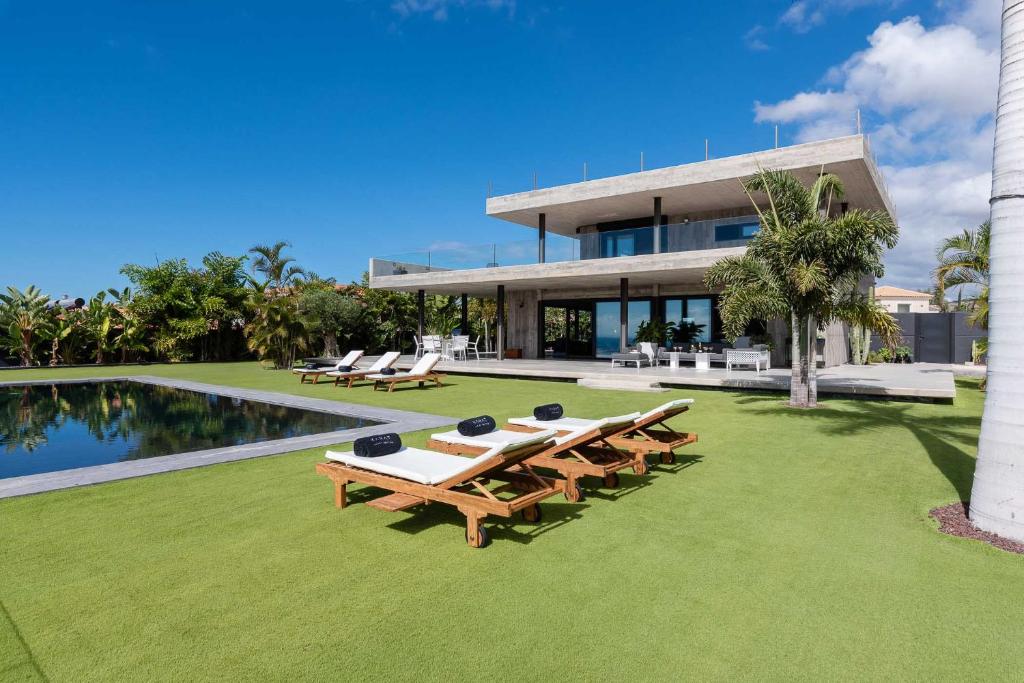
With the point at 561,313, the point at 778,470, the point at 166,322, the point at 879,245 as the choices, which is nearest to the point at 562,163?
the point at 561,313

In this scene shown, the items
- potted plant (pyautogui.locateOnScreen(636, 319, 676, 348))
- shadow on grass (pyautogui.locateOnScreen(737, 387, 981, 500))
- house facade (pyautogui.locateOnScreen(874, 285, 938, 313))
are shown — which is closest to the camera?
shadow on grass (pyautogui.locateOnScreen(737, 387, 981, 500))

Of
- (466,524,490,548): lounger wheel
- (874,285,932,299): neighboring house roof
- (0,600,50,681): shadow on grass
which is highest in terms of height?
(874,285,932,299): neighboring house roof

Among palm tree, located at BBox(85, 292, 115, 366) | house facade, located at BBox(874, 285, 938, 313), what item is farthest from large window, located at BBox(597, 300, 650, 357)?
house facade, located at BBox(874, 285, 938, 313)

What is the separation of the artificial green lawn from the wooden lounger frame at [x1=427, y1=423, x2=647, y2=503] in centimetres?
22

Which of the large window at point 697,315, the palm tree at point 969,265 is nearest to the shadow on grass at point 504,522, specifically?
the palm tree at point 969,265

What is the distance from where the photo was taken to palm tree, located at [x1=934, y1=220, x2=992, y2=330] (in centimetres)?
1420

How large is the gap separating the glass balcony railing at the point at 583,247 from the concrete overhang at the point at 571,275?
32cm

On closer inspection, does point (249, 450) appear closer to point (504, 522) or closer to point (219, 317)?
point (504, 522)

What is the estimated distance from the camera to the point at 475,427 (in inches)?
243

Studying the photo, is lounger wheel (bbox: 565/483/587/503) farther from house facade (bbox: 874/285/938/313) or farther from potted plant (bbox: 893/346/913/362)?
house facade (bbox: 874/285/938/313)

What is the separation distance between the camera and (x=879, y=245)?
10.9m

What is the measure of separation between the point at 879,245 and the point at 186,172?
50.9 meters

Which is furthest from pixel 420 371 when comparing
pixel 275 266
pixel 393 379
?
pixel 275 266

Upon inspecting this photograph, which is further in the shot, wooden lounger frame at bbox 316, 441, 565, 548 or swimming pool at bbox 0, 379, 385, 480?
swimming pool at bbox 0, 379, 385, 480
